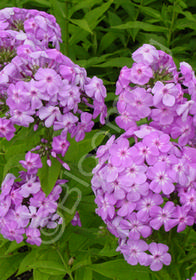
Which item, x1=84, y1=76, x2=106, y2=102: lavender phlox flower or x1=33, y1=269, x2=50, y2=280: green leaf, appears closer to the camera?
x1=84, y1=76, x2=106, y2=102: lavender phlox flower

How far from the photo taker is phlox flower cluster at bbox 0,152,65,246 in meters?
1.89

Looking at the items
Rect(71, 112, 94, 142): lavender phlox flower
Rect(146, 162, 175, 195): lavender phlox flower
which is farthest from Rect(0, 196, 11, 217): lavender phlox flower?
Rect(146, 162, 175, 195): lavender phlox flower

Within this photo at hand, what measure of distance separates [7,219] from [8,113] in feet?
1.71

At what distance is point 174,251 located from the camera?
172 cm

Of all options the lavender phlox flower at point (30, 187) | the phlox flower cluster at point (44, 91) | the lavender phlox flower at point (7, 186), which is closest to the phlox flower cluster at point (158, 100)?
the phlox flower cluster at point (44, 91)

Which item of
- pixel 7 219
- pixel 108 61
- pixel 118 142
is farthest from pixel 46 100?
pixel 108 61

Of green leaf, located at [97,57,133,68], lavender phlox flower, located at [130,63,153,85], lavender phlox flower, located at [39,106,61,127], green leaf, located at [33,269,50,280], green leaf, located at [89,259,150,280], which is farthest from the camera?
green leaf, located at [97,57,133,68]

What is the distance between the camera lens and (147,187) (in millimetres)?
1405

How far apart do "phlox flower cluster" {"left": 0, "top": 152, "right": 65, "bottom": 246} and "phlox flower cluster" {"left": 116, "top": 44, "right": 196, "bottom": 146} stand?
58cm

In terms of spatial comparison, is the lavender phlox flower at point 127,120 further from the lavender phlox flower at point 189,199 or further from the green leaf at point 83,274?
the green leaf at point 83,274

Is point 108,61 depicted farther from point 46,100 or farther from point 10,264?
point 10,264

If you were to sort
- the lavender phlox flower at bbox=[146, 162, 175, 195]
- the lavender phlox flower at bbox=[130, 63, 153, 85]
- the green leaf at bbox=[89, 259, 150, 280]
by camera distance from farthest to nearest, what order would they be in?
the green leaf at bbox=[89, 259, 150, 280] < the lavender phlox flower at bbox=[130, 63, 153, 85] < the lavender phlox flower at bbox=[146, 162, 175, 195]

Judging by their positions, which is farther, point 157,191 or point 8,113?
point 8,113

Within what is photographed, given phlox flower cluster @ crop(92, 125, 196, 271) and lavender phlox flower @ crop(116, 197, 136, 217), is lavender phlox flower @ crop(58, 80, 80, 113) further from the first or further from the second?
lavender phlox flower @ crop(116, 197, 136, 217)
